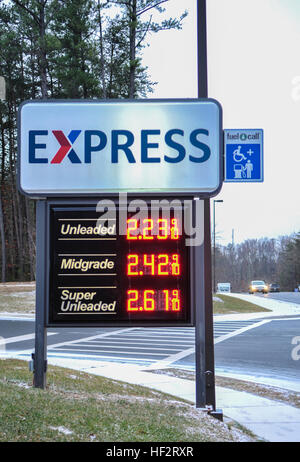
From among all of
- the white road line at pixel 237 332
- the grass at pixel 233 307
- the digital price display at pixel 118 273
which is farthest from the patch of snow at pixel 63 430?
the grass at pixel 233 307

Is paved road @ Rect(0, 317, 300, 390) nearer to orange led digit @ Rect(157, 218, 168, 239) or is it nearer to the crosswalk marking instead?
the crosswalk marking

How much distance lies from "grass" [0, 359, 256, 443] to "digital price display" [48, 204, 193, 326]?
994mm

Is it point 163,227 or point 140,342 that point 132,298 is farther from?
point 140,342

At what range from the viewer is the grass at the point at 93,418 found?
4.94m


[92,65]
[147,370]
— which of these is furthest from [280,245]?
[147,370]

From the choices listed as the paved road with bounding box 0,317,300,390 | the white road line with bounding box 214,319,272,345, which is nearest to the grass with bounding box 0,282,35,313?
the paved road with bounding box 0,317,300,390

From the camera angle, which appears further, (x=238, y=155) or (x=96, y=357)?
(x=96, y=357)

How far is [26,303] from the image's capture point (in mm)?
29578

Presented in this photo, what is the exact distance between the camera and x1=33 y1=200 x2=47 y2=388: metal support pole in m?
6.68

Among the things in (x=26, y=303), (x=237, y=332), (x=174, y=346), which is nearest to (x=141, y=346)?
(x=174, y=346)

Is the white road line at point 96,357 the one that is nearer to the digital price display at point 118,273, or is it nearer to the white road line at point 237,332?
Answer: the white road line at point 237,332

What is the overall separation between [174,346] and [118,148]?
10.3 m

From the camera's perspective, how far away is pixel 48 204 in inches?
273
